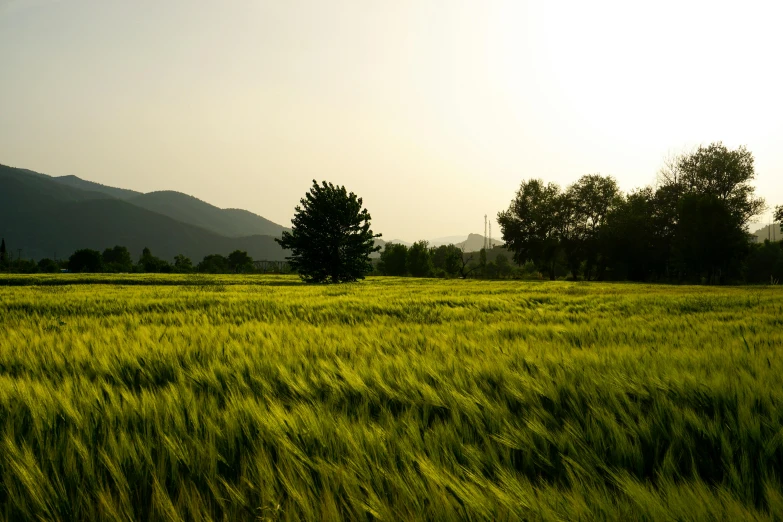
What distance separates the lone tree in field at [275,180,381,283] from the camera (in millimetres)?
30656

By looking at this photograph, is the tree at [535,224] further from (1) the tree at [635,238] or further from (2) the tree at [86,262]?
(2) the tree at [86,262]

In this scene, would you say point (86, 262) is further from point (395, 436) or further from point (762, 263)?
point (762, 263)

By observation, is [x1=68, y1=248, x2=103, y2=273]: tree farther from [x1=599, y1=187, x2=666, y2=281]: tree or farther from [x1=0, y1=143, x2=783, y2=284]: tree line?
[x1=599, y1=187, x2=666, y2=281]: tree

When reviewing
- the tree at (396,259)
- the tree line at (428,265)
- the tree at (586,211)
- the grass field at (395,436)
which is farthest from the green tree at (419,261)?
the grass field at (395,436)

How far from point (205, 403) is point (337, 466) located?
127 centimetres

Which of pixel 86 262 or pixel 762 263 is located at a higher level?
pixel 762 263

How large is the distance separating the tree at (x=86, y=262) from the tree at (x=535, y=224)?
350 feet

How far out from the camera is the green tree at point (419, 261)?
73.3 meters

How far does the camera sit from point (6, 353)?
3.76 meters

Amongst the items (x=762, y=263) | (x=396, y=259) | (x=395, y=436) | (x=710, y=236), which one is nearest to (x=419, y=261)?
(x=396, y=259)

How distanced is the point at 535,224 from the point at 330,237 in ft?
117

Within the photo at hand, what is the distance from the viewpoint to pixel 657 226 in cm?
4956

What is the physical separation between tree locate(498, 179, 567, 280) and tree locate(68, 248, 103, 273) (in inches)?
4199

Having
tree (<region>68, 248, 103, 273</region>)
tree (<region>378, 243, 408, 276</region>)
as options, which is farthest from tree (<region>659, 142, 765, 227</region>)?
tree (<region>68, 248, 103, 273</region>)
